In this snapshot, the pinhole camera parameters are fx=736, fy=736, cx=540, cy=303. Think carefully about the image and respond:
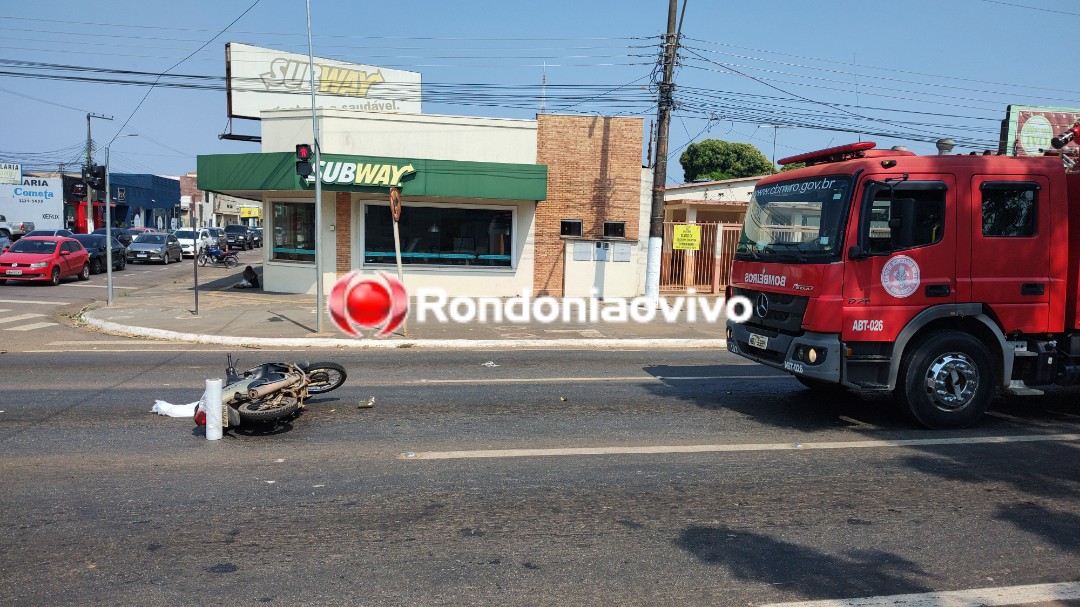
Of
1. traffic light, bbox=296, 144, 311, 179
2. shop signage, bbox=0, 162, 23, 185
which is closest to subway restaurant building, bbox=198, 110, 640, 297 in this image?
traffic light, bbox=296, 144, 311, 179

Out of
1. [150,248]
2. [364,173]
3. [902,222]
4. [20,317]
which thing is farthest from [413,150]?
[150,248]

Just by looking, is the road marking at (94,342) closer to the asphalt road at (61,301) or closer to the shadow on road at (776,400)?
the asphalt road at (61,301)

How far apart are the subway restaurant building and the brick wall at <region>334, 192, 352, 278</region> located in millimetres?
28

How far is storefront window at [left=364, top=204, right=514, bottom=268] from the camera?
823 inches

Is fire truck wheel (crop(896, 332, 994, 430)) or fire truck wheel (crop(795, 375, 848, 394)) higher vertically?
fire truck wheel (crop(896, 332, 994, 430))

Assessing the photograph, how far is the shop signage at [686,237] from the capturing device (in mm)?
21078

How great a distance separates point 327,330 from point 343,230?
6748 millimetres

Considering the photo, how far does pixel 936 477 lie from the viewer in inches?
230

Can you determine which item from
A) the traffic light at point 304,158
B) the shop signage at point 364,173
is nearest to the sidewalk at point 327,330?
the traffic light at point 304,158

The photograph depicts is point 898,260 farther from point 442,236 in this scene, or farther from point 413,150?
point 413,150

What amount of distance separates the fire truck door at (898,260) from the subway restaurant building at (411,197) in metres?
14.0

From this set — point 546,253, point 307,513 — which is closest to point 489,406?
point 307,513

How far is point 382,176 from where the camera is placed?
63.9 feet

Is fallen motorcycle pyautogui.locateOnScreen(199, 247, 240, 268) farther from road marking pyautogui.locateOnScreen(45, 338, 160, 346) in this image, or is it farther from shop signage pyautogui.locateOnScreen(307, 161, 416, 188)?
road marking pyautogui.locateOnScreen(45, 338, 160, 346)
